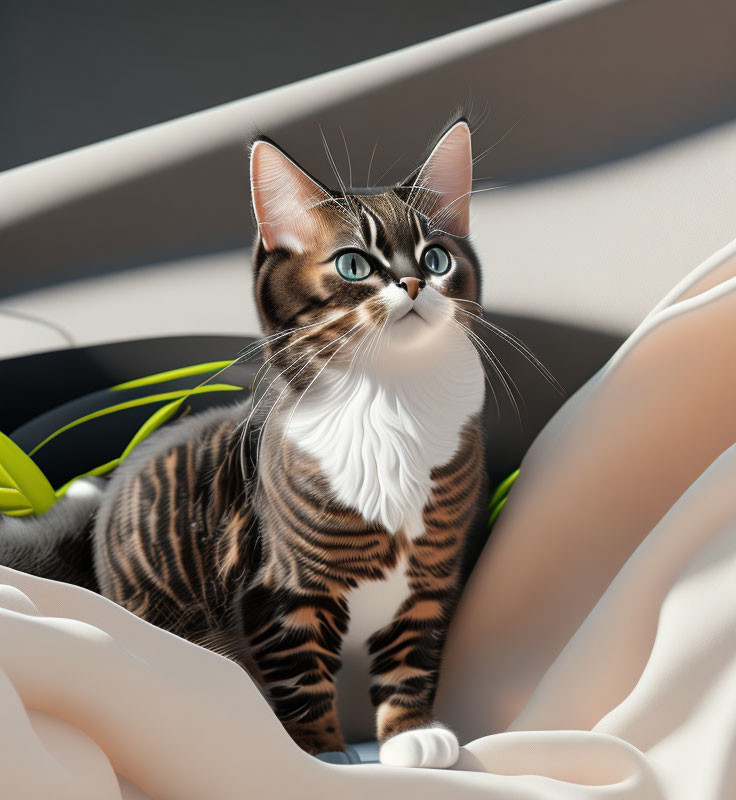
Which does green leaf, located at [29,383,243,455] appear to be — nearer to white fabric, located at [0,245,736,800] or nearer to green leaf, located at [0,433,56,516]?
green leaf, located at [0,433,56,516]

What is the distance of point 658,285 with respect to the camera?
752mm

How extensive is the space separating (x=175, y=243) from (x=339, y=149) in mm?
220

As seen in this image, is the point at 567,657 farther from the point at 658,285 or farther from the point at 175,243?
the point at 175,243

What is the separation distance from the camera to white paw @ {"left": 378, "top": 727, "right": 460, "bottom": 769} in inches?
14.0

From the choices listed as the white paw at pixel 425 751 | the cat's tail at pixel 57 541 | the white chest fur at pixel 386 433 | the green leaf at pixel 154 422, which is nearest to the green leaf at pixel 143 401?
the green leaf at pixel 154 422

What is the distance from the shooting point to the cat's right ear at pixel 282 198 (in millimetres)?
504

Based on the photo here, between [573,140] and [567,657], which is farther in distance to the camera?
[573,140]

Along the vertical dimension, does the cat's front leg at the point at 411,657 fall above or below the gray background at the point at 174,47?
below

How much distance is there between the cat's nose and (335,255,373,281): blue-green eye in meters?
0.03

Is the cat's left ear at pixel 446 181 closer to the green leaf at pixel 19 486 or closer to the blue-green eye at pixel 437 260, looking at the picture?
the blue-green eye at pixel 437 260

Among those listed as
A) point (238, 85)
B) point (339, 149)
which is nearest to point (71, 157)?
point (339, 149)

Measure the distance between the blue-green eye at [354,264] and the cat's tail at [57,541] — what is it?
0.30 m

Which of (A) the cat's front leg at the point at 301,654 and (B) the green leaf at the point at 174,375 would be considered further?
(B) the green leaf at the point at 174,375

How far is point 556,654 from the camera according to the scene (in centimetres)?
55
